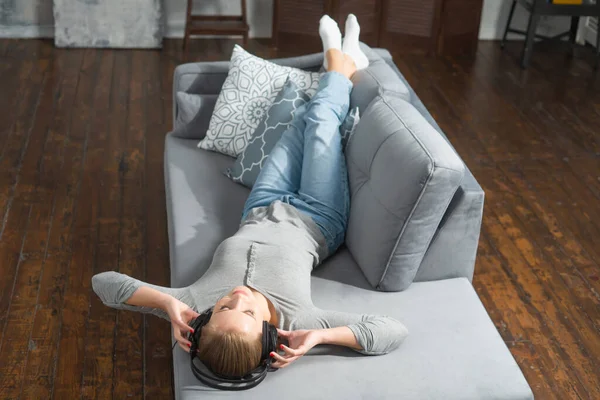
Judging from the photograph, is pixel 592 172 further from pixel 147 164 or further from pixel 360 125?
pixel 147 164

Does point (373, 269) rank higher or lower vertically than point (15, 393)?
higher

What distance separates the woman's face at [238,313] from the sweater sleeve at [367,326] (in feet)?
0.53

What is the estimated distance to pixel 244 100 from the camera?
3197 millimetres

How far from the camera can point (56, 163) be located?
3912mm

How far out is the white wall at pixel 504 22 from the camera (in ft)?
18.6

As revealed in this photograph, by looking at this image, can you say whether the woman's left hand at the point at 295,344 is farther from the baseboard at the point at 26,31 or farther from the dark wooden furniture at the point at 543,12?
the baseboard at the point at 26,31

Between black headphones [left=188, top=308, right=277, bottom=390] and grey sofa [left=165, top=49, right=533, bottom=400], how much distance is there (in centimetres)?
3

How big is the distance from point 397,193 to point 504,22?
381cm

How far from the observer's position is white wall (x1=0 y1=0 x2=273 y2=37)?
5312mm

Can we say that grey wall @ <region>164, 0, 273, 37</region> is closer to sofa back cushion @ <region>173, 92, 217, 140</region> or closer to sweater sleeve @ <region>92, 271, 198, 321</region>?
sofa back cushion @ <region>173, 92, 217, 140</region>

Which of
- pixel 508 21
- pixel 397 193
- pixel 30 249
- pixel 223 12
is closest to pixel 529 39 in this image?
pixel 508 21

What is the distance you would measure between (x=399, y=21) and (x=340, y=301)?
342cm

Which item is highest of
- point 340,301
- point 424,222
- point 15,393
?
point 424,222

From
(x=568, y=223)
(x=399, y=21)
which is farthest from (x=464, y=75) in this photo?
(x=568, y=223)
